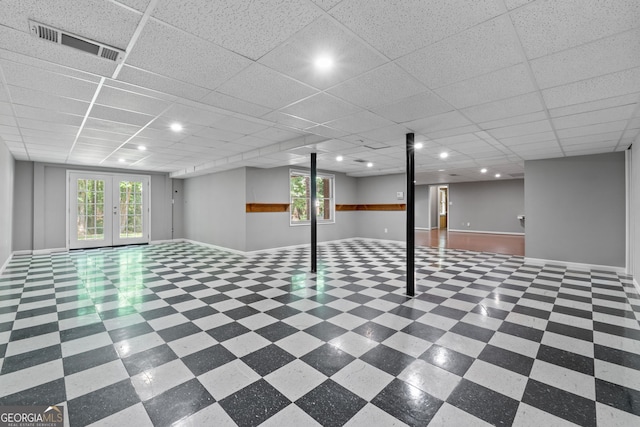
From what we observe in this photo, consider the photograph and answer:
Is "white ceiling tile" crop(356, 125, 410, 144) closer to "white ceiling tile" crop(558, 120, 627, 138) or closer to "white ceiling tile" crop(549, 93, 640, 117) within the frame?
"white ceiling tile" crop(549, 93, 640, 117)

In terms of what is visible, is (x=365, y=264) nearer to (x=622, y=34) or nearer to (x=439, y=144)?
(x=439, y=144)

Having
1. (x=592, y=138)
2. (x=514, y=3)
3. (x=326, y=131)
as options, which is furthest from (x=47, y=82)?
(x=592, y=138)

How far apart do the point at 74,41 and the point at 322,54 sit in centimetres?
185

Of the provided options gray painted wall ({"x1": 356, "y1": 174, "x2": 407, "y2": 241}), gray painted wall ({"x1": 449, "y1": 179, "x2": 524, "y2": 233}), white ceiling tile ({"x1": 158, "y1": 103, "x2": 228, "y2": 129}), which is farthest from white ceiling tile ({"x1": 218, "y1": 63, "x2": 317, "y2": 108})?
gray painted wall ({"x1": 449, "y1": 179, "x2": 524, "y2": 233})

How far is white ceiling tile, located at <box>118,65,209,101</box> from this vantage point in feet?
8.69

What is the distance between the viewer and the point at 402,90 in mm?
3000

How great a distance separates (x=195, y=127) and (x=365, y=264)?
436 centimetres

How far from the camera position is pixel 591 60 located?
2.33 meters

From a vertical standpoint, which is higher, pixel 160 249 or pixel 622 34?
pixel 622 34

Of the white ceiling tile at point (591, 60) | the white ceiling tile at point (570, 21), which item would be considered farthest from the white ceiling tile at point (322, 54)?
the white ceiling tile at point (591, 60)

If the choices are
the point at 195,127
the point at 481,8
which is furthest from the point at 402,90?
the point at 195,127

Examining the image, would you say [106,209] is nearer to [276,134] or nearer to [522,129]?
[276,134]

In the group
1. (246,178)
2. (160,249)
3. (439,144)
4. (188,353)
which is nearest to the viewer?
(188,353)

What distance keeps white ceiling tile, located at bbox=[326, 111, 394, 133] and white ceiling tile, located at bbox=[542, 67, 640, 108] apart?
181 centimetres
